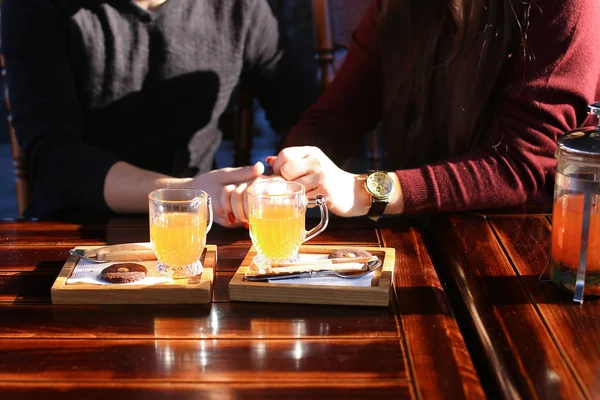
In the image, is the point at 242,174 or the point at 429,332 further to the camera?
the point at 242,174

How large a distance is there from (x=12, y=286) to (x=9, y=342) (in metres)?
0.20

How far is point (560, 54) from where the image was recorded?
1.45m

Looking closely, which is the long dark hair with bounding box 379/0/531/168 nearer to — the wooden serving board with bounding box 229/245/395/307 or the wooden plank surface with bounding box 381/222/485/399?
the wooden plank surface with bounding box 381/222/485/399

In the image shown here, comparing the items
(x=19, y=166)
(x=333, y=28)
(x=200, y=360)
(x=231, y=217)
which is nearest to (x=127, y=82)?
(x=19, y=166)

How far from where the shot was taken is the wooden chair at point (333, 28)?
6.82ft

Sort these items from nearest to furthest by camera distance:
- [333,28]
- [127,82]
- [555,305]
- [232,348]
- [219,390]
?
[219,390]
[232,348]
[555,305]
[127,82]
[333,28]

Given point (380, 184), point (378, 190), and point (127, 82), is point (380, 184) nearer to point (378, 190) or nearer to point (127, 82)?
point (378, 190)

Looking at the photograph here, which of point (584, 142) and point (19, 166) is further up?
point (584, 142)

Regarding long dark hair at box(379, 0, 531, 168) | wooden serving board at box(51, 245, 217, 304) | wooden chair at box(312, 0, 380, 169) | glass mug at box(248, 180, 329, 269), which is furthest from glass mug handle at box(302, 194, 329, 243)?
wooden chair at box(312, 0, 380, 169)

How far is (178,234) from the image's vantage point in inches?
43.4

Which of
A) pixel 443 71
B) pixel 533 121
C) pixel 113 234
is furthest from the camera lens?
pixel 443 71

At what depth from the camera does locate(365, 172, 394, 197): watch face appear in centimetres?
142

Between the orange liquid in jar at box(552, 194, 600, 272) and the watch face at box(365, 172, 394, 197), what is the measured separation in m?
0.40

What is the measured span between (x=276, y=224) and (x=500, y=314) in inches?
13.7
